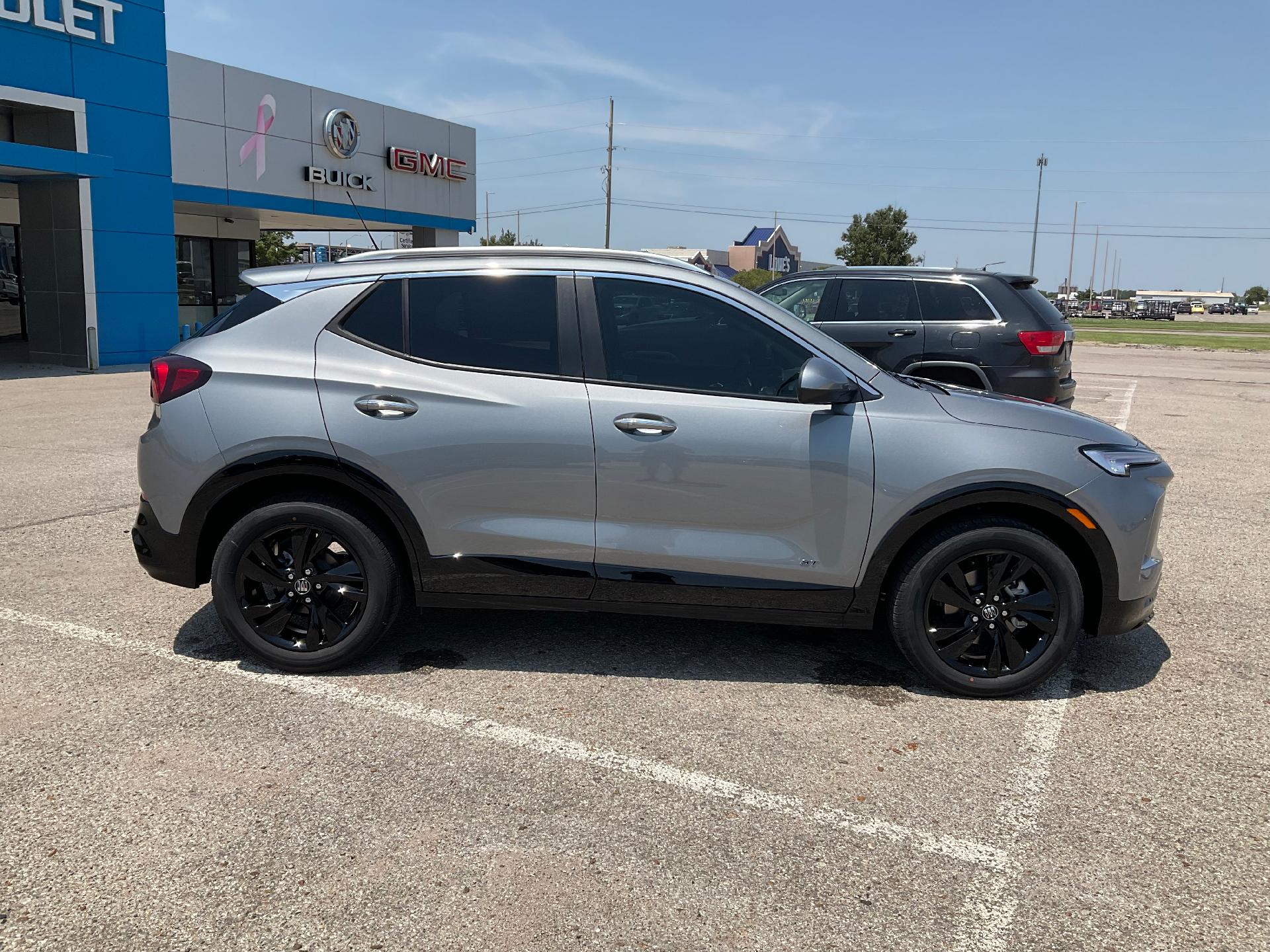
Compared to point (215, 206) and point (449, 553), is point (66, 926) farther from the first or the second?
point (215, 206)

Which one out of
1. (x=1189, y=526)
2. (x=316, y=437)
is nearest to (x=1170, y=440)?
(x=1189, y=526)

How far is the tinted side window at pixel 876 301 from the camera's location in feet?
28.9

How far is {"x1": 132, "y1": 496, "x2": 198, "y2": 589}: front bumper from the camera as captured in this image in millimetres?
4293

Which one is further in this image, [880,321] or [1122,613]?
[880,321]

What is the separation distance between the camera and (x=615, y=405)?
4.07 meters

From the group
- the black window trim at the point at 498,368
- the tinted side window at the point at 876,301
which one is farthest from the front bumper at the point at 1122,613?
the tinted side window at the point at 876,301

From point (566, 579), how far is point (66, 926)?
6.95 ft

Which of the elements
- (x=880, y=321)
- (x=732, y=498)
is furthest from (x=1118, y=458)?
(x=880, y=321)

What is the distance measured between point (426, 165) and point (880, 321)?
23.4 metres

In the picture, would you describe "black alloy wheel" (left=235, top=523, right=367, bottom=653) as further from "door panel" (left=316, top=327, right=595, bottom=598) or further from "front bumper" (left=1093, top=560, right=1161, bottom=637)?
"front bumper" (left=1093, top=560, right=1161, bottom=637)

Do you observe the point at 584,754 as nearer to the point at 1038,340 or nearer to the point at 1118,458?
the point at 1118,458

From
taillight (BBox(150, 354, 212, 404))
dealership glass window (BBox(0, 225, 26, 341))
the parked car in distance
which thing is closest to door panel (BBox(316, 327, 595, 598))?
taillight (BBox(150, 354, 212, 404))

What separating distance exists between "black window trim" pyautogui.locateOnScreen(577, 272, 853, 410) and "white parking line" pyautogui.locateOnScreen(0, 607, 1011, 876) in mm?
1458

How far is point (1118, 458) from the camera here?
161 inches
